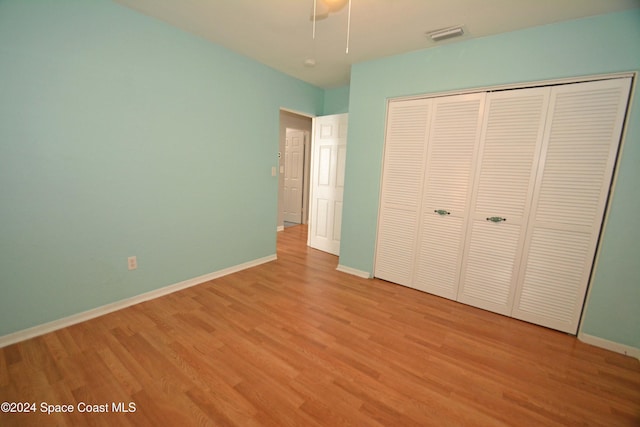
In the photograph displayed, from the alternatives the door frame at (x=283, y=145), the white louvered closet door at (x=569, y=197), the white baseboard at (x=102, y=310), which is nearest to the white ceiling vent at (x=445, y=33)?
the white louvered closet door at (x=569, y=197)

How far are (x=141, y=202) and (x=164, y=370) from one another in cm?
146

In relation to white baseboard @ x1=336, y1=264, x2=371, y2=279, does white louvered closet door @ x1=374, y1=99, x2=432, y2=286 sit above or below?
above

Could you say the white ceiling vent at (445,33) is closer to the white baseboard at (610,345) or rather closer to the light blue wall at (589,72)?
the light blue wall at (589,72)

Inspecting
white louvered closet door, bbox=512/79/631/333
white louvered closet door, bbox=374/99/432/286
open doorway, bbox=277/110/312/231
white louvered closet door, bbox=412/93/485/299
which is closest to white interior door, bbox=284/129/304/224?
open doorway, bbox=277/110/312/231

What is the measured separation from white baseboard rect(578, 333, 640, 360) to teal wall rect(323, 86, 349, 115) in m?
3.66

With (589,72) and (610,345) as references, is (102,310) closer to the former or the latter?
(610,345)

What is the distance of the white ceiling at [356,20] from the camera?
6.30 ft

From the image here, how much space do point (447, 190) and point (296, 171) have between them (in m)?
3.86

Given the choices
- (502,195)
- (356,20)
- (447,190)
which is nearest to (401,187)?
(447,190)

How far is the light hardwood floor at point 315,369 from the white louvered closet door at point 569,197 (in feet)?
1.03

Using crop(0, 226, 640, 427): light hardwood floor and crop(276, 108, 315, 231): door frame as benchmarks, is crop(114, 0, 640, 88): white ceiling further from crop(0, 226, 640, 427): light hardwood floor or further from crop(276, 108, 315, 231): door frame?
crop(0, 226, 640, 427): light hardwood floor

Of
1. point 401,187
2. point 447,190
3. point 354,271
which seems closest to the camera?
point 447,190

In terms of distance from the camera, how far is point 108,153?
2.14 meters

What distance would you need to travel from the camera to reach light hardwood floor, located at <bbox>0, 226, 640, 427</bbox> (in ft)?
4.70
